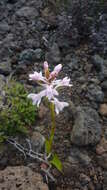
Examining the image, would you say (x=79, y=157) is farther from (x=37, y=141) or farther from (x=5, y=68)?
(x=5, y=68)

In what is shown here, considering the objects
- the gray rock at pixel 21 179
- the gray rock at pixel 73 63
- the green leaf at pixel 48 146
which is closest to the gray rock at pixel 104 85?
the gray rock at pixel 73 63

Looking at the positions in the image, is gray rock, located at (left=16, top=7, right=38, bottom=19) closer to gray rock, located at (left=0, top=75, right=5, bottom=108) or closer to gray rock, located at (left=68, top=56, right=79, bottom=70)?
gray rock, located at (left=68, top=56, right=79, bottom=70)

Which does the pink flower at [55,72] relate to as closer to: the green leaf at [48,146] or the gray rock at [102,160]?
the green leaf at [48,146]

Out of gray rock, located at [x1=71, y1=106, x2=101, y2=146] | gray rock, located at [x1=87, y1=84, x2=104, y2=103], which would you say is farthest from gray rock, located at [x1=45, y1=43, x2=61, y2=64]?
gray rock, located at [x1=71, y1=106, x2=101, y2=146]

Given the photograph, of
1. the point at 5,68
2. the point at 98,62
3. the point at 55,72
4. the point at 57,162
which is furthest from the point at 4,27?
the point at 57,162

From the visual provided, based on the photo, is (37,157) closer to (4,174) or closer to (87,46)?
(4,174)
